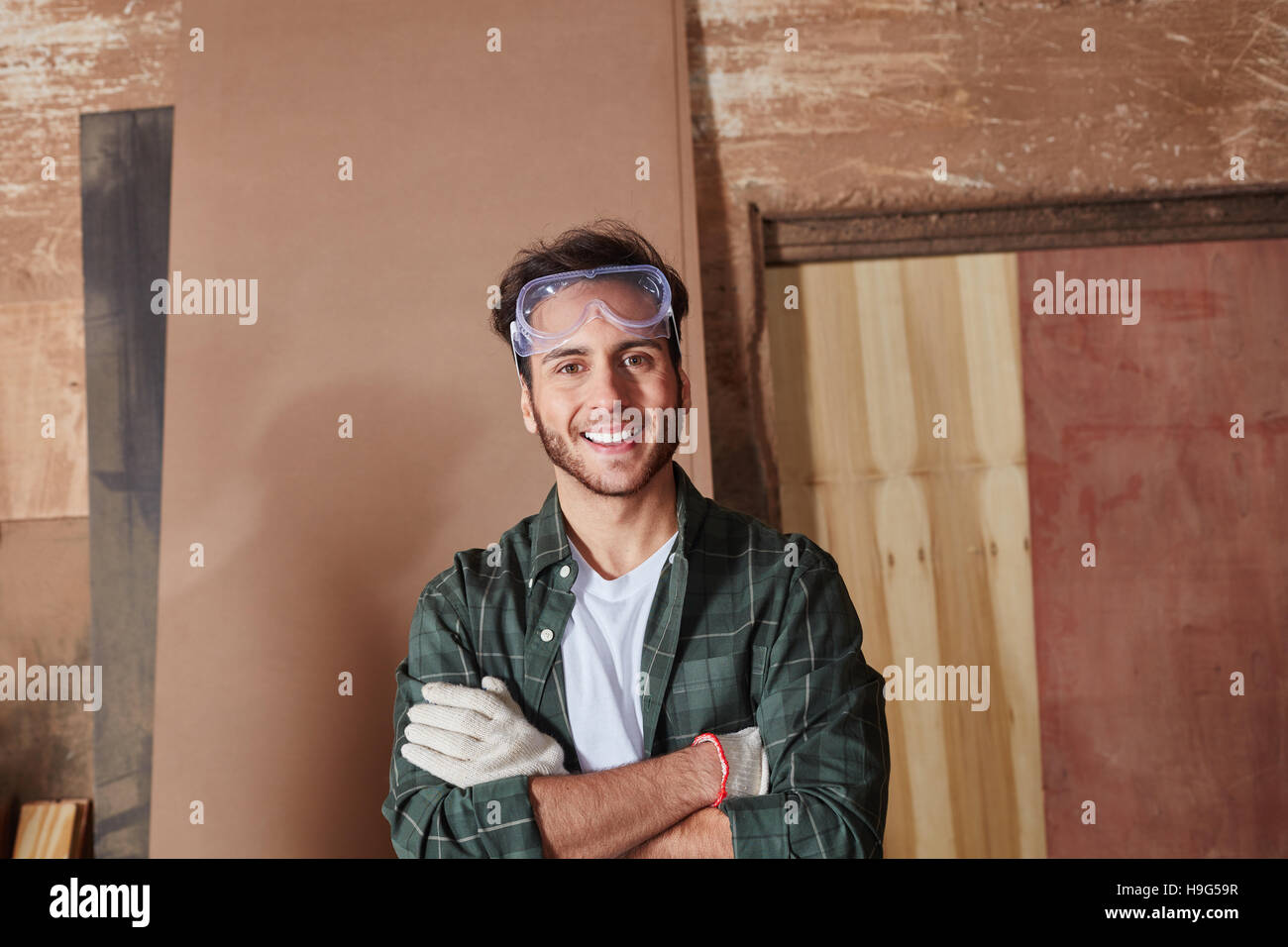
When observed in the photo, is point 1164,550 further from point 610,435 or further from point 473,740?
point 473,740

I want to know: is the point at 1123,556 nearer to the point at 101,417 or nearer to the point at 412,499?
the point at 412,499

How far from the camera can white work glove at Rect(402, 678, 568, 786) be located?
1.48 metres

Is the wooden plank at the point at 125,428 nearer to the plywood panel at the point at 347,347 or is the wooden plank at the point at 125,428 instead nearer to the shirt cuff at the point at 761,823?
the plywood panel at the point at 347,347

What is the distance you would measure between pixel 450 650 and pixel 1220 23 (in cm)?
285

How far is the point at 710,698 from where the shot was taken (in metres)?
1.62

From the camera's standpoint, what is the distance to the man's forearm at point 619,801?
4.76 ft

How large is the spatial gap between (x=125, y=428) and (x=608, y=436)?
1.77 m

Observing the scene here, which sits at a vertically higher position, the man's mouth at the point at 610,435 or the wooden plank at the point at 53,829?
the man's mouth at the point at 610,435

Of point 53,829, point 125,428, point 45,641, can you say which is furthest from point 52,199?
point 53,829

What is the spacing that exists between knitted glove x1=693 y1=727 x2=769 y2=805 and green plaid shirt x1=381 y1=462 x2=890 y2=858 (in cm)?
2

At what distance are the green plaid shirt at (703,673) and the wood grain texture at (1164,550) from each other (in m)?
1.28

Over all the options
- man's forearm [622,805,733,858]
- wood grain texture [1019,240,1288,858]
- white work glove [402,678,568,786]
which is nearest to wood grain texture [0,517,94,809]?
white work glove [402,678,568,786]

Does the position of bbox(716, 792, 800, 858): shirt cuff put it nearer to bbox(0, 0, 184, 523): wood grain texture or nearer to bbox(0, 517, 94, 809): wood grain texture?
bbox(0, 517, 94, 809): wood grain texture

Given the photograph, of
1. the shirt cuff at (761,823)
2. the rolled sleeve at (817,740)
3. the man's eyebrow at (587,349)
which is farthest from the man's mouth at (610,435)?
the shirt cuff at (761,823)
